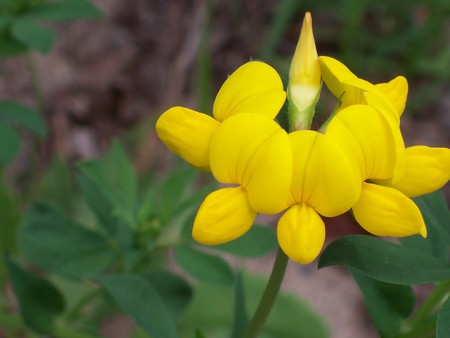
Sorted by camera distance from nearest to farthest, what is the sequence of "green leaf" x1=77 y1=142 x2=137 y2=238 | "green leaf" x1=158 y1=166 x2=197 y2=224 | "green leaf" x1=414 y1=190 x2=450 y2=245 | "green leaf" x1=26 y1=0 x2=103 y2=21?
"green leaf" x1=414 y1=190 x2=450 y2=245
"green leaf" x1=77 y1=142 x2=137 y2=238
"green leaf" x1=158 y1=166 x2=197 y2=224
"green leaf" x1=26 y1=0 x2=103 y2=21

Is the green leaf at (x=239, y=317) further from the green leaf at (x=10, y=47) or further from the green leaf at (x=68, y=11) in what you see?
the green leaf at (x=10, y=47)

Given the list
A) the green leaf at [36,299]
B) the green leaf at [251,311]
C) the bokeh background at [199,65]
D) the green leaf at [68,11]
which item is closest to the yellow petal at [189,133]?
the green leaf at [36,299]

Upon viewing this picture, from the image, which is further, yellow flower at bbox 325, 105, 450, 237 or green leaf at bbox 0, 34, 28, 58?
green leaf at bbox 0, 34, 28, 58

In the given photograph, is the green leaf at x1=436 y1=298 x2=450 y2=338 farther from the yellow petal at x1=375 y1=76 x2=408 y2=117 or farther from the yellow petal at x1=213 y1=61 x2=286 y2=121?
the yellow petal at x1=213 y1=61 x2=286 y2=121

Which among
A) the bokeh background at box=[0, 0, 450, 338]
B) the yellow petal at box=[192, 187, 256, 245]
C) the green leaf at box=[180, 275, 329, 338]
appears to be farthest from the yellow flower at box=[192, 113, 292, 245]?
the bokeh background at box=[0, 0, 450, 338]

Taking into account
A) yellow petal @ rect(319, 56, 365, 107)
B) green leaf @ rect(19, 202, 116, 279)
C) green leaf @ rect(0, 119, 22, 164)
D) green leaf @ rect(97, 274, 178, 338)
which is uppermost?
yellow petal @ rect(319, 56, 365, 107)

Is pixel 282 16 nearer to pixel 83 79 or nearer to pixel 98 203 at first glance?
pixel 83 79
